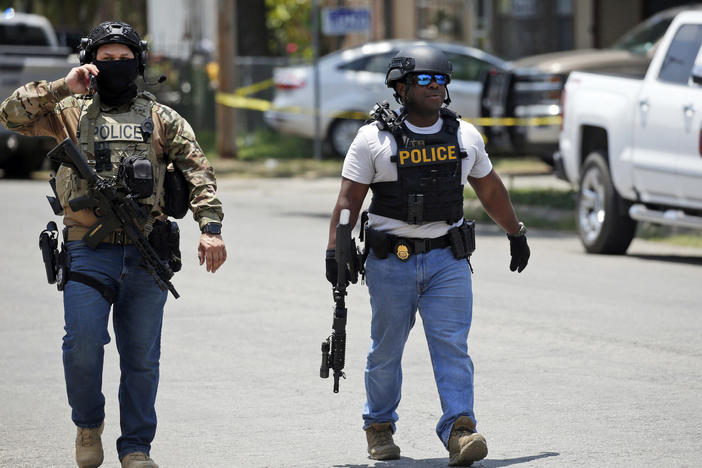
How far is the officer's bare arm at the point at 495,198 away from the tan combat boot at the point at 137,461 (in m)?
1.81

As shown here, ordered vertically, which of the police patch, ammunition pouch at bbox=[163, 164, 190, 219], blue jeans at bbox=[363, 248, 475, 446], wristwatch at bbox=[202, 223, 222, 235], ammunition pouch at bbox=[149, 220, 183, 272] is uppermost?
ammunition pouch at bbox=[163, 164, 190, 219]

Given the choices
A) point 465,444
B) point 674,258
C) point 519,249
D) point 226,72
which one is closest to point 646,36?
point 226,72

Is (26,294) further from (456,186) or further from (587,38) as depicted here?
(587,38)

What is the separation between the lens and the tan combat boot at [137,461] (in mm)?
5520

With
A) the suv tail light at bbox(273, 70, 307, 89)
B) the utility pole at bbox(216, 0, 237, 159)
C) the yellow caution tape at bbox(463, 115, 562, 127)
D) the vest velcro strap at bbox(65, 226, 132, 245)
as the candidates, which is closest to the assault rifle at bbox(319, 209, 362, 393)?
the vest velcro strap at bbox(65, 226, 132, 245)

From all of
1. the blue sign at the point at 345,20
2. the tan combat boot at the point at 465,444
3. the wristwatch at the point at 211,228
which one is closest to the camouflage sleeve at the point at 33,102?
the wristwatch at the point at 211,228

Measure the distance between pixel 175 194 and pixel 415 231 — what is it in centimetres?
103

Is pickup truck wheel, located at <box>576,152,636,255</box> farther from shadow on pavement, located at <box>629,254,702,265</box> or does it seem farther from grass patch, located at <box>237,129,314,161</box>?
grass patch, located at <box>237,129,314,161</box>

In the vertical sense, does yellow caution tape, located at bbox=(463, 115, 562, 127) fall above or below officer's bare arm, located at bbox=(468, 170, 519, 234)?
below

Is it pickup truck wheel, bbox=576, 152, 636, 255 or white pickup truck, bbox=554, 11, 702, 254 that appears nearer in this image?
white pickup truck, bbox=554, 11, 702, 254

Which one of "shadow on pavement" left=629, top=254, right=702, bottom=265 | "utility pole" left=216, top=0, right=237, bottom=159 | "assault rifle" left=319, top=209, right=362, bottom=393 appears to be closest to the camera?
"assault rifle" left=319, top=209, right=362, bottom=393

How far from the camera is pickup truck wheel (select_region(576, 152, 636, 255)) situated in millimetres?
12680

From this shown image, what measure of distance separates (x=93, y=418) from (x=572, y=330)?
4.19 metres

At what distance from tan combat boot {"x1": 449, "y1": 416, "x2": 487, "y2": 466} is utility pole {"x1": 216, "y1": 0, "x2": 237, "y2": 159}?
18053mm
